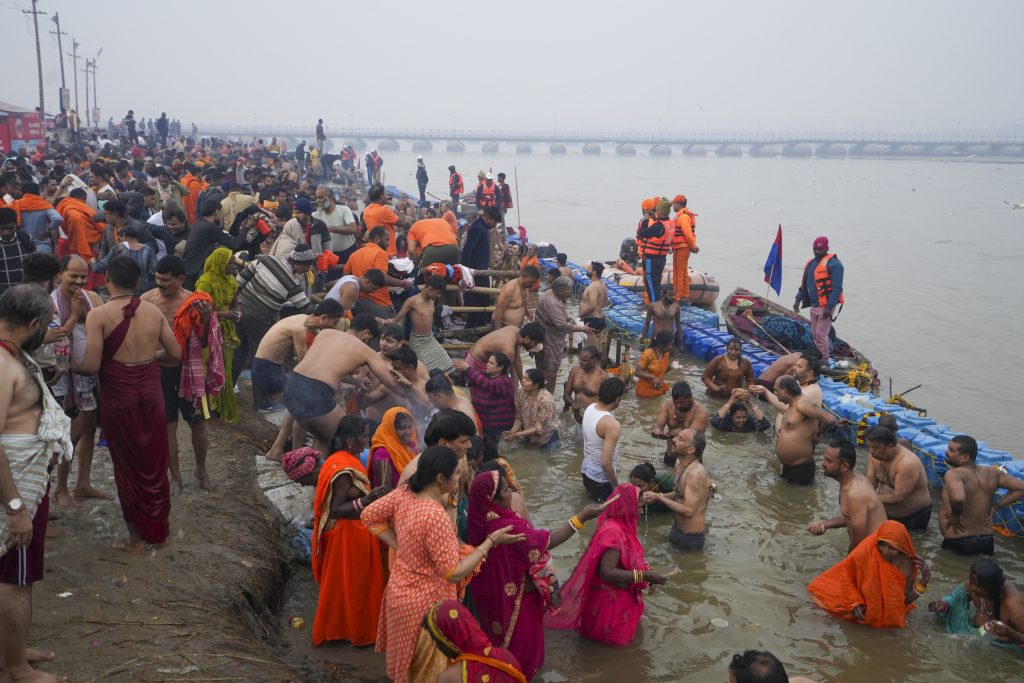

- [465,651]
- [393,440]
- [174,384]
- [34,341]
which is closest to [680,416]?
[393,440]

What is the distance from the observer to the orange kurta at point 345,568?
15.5 ft

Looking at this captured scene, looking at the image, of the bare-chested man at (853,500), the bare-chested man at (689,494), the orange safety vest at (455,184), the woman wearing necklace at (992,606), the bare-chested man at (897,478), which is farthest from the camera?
the orange safety vest at (455,184)

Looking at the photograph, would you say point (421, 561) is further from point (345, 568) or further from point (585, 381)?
point (585, 381)

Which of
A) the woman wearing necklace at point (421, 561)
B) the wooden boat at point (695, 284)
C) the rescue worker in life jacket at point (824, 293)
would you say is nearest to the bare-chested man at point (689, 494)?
the woman wearing necklace at point (421, 561)

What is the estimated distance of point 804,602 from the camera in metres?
6.14

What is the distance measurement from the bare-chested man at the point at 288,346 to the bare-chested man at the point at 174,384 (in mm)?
993

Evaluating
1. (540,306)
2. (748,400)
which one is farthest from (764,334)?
(540,306)

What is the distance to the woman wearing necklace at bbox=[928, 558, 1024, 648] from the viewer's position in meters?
5.28

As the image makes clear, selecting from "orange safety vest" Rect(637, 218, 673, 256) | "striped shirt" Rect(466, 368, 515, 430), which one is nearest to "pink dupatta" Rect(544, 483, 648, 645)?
"striped shirt" Rect(466, 368, 515, 430)

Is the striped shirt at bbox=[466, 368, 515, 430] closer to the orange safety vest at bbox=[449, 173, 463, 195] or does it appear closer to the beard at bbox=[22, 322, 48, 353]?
the beard at bbox=[22, 322, 48, 353]

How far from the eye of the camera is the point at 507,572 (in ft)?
14.6

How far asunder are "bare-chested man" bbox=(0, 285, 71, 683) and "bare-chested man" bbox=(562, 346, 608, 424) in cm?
578

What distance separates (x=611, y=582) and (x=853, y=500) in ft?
7.28

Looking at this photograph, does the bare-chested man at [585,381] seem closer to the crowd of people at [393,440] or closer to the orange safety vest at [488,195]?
the crowd of people at [393,440]
